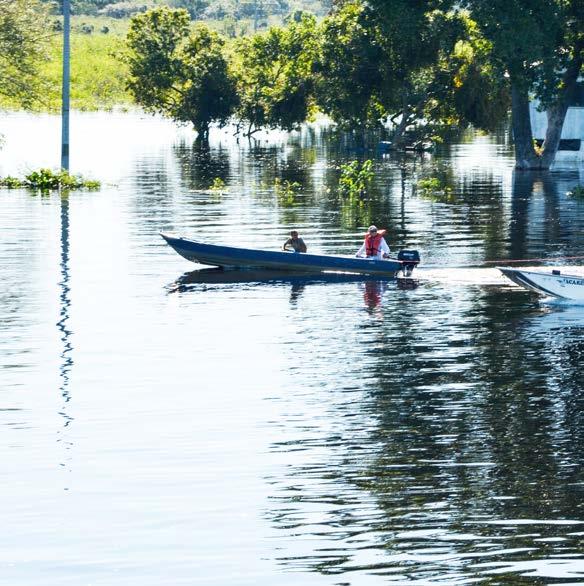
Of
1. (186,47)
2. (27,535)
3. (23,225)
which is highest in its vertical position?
(186,47)

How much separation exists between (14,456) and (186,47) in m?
110

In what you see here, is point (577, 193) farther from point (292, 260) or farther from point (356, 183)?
point (292, 260)

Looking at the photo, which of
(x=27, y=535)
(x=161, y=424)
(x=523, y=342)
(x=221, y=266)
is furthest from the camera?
(x=221, y=266)

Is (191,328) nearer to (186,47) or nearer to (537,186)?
(537,186)

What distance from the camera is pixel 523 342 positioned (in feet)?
109

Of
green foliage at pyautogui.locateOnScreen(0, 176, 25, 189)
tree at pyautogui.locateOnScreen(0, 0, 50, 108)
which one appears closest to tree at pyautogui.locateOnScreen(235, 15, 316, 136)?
tree at pyautogui.locateOnScreen(0, 0, 50, 108)

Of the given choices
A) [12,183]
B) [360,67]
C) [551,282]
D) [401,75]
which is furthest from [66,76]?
[401,75]

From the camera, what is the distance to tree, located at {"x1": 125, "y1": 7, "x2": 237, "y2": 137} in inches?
5074

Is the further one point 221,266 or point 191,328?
point 221,266

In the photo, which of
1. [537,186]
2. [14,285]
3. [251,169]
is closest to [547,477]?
[14,285]

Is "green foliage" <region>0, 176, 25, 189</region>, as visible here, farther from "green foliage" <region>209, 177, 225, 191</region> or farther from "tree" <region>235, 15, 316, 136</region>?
"tree" <region>235, 15, 316, 136</region>

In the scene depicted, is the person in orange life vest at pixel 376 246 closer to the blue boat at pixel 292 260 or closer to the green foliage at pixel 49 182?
the blue boat at pixel 292 260

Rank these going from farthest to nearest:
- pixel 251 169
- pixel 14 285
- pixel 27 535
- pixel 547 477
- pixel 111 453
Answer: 1. pixel 251 169
2. pixel 14 285
3. pixel 111 453
4. pixel 547 477
5. pixel 27 535

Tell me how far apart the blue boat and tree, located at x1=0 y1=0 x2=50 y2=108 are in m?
32.9
